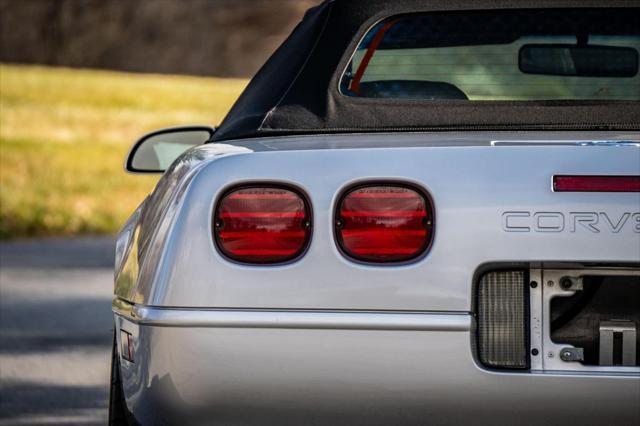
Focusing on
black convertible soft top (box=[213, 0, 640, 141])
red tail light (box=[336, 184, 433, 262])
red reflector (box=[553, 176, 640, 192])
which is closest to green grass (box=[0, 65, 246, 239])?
black convertible soft top (box=[213, 0, 640, 141])

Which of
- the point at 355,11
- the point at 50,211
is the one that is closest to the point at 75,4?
the point at 50,211

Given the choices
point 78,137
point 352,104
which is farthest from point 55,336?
point 78,137

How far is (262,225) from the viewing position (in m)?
2.91

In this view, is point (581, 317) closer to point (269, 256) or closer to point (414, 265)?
point (414, 265)

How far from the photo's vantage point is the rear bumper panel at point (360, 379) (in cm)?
276

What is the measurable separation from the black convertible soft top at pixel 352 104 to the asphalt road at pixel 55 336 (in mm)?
2195

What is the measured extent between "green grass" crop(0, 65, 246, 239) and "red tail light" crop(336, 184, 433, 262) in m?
11.8

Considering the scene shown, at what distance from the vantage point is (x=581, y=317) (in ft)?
9.95

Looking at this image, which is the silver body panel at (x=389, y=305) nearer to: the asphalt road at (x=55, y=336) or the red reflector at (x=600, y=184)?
the red reflector at (x=600, y=184)

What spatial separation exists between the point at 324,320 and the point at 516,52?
1455 millimetres

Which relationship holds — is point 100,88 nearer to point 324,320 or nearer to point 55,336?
point 55,336

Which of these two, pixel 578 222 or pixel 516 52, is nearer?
pixel 578 222

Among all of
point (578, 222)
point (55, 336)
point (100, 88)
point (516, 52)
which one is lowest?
point (55, 336)

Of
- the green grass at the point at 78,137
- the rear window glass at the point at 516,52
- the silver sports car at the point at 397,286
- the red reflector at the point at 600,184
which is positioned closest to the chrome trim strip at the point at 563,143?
the silver sports car at the point at 397,286
